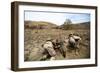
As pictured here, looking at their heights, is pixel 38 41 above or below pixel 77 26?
below

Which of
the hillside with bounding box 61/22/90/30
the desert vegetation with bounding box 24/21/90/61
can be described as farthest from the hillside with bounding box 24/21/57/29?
the hillside with bounding box 61/22/90/30

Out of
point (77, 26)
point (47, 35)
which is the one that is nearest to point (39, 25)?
point (47, 35)

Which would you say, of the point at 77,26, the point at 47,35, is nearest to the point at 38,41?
the point at 47,35

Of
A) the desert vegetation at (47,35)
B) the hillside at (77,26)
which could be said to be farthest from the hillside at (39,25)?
the hillside at (77,26)

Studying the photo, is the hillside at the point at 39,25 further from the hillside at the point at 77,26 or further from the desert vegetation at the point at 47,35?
the hillside at the point at 77,26

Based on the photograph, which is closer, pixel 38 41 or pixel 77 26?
pixel 38 41

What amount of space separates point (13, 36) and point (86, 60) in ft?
2.39

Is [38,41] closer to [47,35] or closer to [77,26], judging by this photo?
[47,35]

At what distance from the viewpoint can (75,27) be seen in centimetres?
206

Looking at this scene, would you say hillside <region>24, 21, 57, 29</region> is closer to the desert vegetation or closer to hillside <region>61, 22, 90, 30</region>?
the desert vegetation

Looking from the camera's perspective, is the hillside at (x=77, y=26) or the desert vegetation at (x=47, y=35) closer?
the desert vegetation at (x=47, y=35)

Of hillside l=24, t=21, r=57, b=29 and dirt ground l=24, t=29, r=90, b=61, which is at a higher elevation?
hillside l=24, t=21, r=57, b=29

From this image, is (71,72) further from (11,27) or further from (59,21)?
(11,27)

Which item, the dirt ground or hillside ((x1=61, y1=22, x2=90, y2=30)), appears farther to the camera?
hillside ((x1=61, y1=22, x2=90, y2=30))
